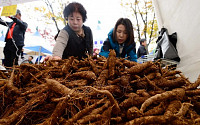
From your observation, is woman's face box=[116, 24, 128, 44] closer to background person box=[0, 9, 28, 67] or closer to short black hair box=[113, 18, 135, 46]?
short black hair box=[113, 18, 135, 46]

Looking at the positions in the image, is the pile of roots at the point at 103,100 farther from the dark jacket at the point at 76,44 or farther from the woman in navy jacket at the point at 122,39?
the woman in navy jacket at the point at 122,39

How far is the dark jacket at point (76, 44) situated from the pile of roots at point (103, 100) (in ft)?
3.92

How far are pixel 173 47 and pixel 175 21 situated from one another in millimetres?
643

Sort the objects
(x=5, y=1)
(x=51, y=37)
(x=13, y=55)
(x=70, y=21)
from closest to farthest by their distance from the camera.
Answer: (x=70, y=21) → (x=5, y=1) → (x=13, y=55) → (x=51, y=37)

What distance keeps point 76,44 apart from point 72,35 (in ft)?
0.66

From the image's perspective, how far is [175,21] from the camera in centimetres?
280

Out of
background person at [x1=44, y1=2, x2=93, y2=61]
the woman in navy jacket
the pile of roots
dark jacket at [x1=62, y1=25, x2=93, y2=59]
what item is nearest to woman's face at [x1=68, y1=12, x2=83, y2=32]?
background person at [x1=44, y1=2, x2=93, y2=61]

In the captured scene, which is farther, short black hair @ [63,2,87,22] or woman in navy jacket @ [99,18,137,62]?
woman in navy jacket @ [99,18,137,62]

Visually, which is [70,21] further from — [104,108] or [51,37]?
[51,37]

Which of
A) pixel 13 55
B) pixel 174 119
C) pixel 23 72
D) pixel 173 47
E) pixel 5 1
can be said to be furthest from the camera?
pixel 13 55

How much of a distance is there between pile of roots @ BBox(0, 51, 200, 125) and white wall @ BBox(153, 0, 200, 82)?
1364mm

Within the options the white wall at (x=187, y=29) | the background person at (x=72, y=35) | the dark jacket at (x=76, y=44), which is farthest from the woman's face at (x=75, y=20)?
the white wall at (x=187, y=29)

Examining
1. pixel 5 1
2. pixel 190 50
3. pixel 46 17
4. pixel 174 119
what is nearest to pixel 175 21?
pixel 190 50

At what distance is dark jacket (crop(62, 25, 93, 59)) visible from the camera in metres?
2.33
